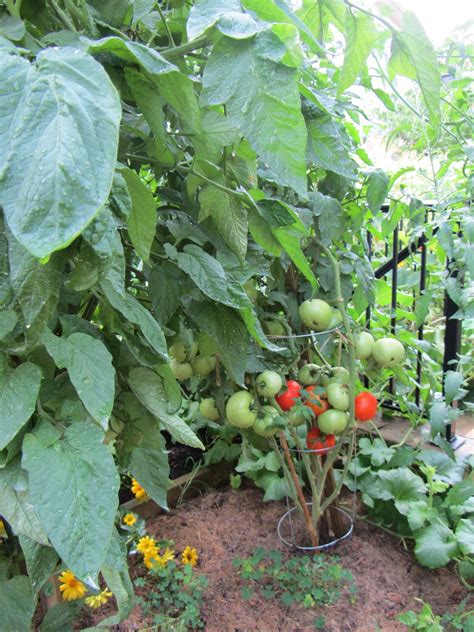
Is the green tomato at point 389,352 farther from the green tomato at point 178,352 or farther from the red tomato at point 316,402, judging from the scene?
the green tomato at point 178,352

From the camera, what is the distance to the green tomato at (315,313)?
4.30 feet

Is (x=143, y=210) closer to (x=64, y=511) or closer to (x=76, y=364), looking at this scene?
(x=76, y=364)

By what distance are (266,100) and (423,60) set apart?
0.21m

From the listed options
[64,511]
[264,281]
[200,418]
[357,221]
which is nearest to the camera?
[64,511]

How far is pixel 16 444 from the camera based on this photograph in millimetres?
518

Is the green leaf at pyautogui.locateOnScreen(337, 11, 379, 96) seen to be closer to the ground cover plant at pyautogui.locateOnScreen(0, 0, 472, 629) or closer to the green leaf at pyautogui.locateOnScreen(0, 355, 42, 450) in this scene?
the ground cover plant at pyautogui.locateOnScreen(0, 0, 472, 629)

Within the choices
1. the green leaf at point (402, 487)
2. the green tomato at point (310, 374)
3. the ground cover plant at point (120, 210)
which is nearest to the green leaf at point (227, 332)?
the ground cover plant at point (120, 210)

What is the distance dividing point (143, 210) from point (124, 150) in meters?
0.11

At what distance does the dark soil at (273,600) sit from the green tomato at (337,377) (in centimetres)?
68

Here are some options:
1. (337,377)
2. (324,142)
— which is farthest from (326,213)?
(324,142)

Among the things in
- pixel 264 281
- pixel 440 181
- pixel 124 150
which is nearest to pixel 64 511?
pixel 124 150

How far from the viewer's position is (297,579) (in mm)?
1632

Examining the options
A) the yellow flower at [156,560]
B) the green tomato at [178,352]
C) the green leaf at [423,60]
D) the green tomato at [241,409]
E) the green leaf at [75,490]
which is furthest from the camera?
the yellow flower at [156,560]

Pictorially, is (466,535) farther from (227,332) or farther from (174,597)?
(227,332)
